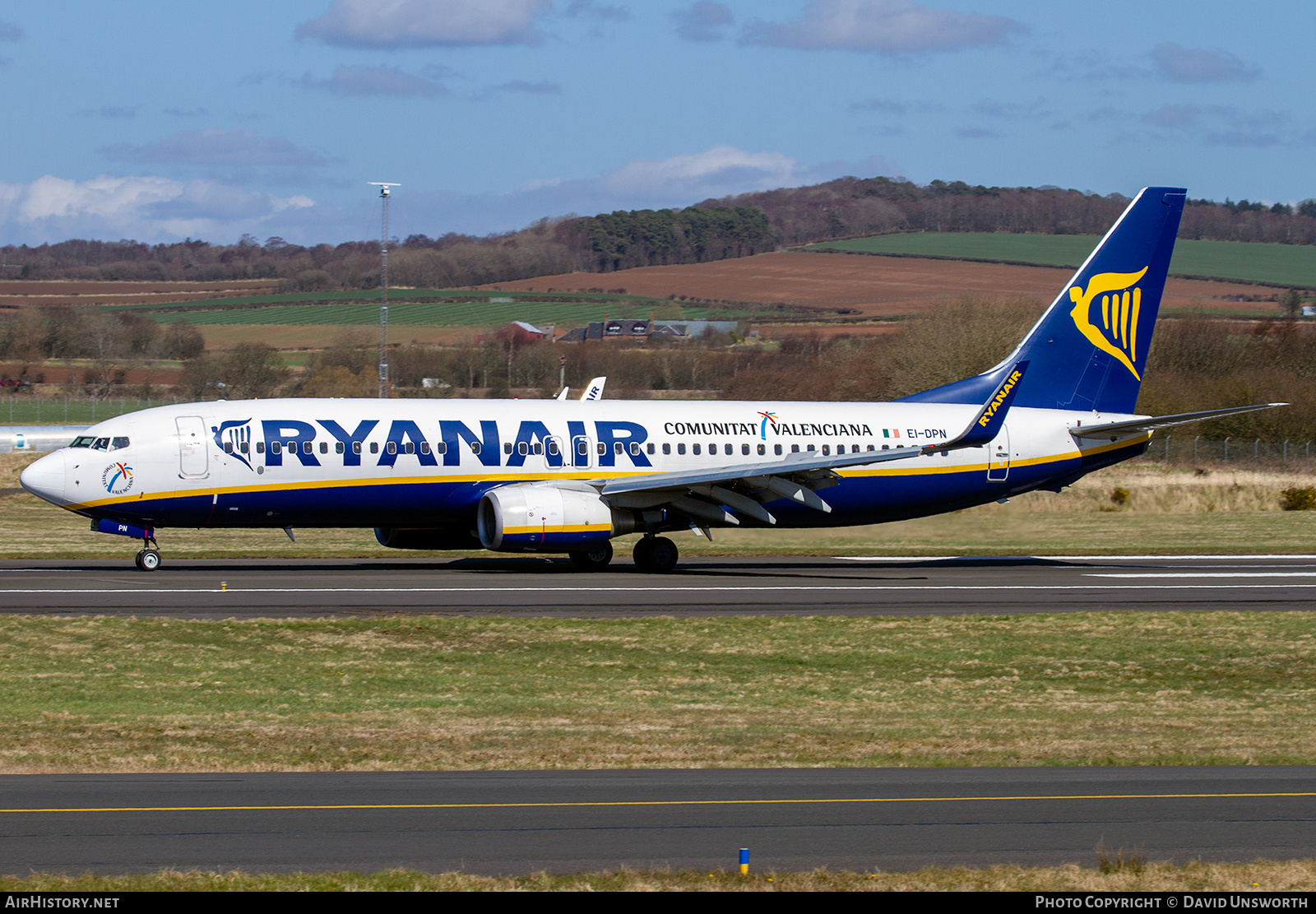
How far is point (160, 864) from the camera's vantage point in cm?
970

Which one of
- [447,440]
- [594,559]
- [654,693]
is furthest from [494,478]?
[654,693]

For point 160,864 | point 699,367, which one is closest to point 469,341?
point 699,367

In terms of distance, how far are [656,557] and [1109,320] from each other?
50.1ft

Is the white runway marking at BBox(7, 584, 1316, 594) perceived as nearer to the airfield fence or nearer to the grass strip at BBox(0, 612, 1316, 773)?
the grass strip at BBox(0, 612, 1316, 773)

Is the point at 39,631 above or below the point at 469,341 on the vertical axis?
below

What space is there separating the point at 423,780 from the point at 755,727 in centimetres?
473

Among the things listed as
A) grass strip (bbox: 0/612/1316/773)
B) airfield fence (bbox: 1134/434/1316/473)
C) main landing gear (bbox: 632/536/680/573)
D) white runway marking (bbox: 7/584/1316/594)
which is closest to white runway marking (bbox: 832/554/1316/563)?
main landing gear (bbox: 632/536/680/573)

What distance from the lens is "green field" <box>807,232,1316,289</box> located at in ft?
505

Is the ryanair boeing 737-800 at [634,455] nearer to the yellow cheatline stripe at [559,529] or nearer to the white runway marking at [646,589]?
the yellow cheatline stripe at [559,529]

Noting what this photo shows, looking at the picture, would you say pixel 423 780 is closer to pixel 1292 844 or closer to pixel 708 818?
pixel 708 818

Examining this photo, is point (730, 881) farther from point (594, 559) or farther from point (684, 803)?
point (594, 559)

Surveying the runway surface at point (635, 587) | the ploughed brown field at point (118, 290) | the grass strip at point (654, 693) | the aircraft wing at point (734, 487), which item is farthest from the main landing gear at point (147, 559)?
the ploughed brown field at point (118, 290)

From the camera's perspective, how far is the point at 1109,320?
38625 millimetres

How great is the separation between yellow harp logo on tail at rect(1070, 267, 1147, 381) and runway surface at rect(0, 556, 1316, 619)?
6219 millimetres
